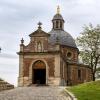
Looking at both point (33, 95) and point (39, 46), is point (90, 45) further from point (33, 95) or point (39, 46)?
point (33, 95)

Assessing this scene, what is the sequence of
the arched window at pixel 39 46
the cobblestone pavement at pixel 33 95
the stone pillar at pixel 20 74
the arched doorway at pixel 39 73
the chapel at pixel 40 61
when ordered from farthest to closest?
1. the arched window at pixel 39 46
2. the arched doorway at pixel 39 73
3. the stone pillar at pixel 20 74
4. the chapel at pixel 40 61
5. the cobblestone pavement at pixel 33 95

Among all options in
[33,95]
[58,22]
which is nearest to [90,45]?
[58,22]

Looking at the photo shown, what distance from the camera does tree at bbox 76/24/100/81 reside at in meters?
65.4

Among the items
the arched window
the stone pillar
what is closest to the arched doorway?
the arched window

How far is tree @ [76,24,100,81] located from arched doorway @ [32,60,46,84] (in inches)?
506

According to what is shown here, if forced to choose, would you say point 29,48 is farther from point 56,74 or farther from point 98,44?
point 98,44

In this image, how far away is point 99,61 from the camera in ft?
222

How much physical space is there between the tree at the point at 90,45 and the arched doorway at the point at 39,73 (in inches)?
506

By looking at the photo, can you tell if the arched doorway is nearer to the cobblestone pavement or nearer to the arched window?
the arched window

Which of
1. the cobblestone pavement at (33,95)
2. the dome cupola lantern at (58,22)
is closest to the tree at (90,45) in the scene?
the dome cupola lantern at (58,22)

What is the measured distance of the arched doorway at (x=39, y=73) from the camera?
5597cm

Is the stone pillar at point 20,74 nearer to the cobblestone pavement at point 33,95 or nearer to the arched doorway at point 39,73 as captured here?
the arched doorway at point 39,73

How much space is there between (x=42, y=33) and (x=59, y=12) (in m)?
15.5

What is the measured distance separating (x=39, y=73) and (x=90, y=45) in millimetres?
13332
